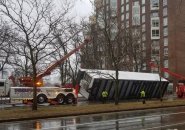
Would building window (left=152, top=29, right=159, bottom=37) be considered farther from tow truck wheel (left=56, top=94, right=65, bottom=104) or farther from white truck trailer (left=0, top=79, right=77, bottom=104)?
tow truck wheel (left=56, top=94, right=65, bottom=104)

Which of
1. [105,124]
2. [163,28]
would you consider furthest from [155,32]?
[105,124]

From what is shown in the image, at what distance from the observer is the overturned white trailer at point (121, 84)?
42.5m

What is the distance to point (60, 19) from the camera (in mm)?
31062

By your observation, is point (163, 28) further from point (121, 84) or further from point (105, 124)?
point (105, 124)

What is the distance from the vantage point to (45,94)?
39.9m

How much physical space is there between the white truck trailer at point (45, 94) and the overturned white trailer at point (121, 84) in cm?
195

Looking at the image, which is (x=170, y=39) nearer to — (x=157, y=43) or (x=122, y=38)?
(x=157, y=43)

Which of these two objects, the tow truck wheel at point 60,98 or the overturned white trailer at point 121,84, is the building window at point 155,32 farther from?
the tow truck wheel at point 60,98

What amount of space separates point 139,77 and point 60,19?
1982 cm

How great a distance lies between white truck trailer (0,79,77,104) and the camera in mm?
37094

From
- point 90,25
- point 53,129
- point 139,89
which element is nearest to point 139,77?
point 139,89

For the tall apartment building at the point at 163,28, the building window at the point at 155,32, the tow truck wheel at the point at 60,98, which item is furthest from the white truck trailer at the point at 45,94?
the building window at the point at 155,32

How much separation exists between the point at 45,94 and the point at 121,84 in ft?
32.5

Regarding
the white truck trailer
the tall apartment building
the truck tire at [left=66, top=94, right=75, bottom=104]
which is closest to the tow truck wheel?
the white truck trailer
